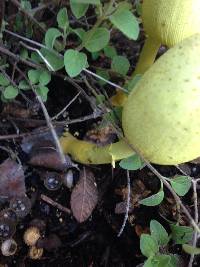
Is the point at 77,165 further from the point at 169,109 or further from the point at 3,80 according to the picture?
the point at 169,109

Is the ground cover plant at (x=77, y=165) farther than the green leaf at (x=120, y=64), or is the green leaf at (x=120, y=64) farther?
the green leaf at (x=120, y=64)

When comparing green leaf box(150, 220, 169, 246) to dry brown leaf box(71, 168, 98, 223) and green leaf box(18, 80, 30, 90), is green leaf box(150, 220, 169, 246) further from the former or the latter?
green leaf box(18, 80, 30, 90)

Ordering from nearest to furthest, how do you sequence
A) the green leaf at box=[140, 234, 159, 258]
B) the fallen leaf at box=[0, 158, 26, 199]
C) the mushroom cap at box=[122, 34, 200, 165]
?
the mushroom cap at box=[122, 34, 200, 165]
the green leaf at box=[140, 234, 159, 258]
the fallen leaf at box=[0, 158, 26, 199]

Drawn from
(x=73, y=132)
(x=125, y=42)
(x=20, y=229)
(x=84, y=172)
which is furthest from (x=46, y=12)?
(x=20, y=229)

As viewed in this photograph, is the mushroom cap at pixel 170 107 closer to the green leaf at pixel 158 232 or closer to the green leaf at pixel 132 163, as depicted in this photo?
the green leaf at pixel 132 163

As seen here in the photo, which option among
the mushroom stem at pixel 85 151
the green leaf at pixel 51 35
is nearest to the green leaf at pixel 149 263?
the mushroom stem at pixel 85 151

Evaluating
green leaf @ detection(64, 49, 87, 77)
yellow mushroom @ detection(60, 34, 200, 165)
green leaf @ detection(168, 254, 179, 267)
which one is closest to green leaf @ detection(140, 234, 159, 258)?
green leaf @ detection(168, 254, 179, 267)
